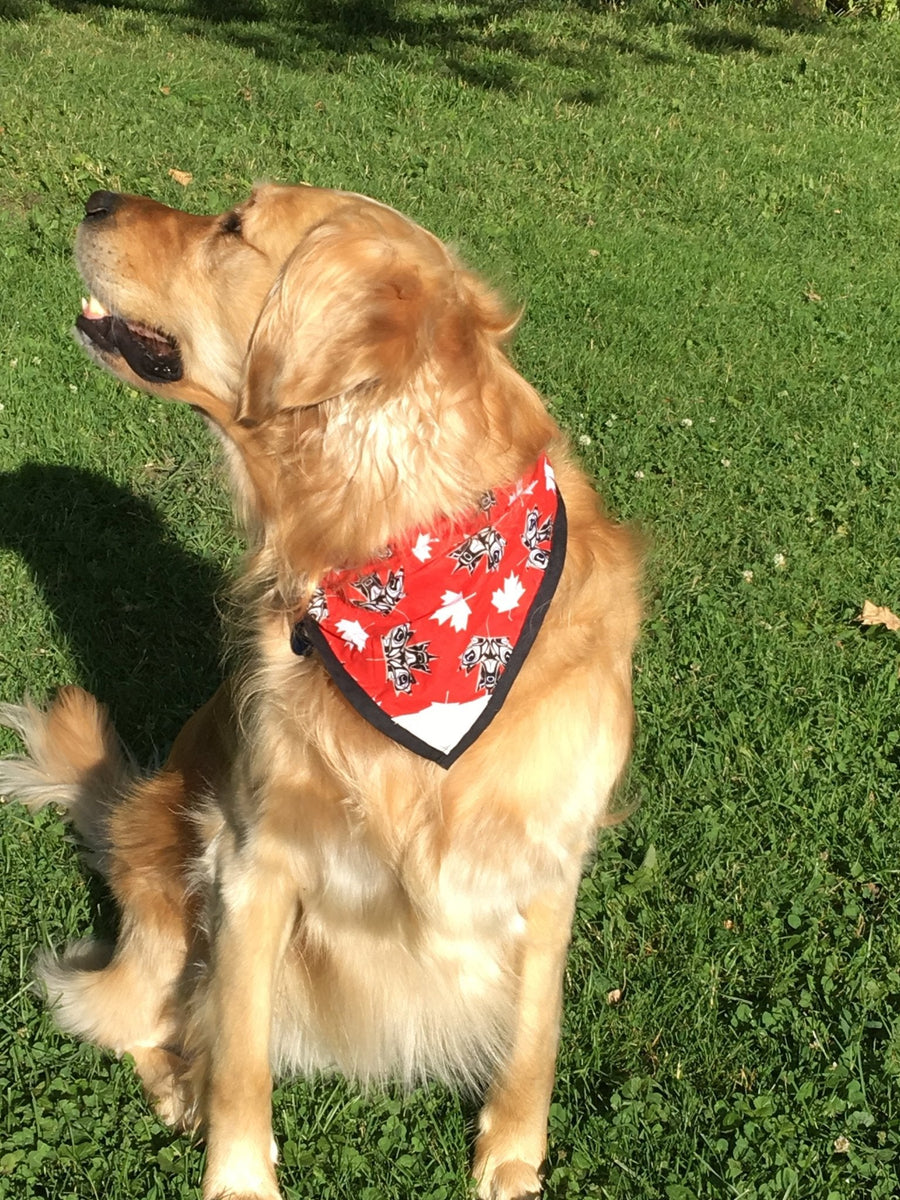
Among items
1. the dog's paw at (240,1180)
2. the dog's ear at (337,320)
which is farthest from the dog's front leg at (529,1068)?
the dog's ear at (337,320)

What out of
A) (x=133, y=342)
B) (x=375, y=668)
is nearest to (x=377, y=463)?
(x=375, y=668)

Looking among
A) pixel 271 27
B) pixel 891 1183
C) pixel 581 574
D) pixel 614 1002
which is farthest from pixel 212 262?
pixel 271 27

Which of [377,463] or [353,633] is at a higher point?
[377,463]

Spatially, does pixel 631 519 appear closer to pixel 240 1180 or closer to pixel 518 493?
Answer: pixel 518 493

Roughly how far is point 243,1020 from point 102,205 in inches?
79.5

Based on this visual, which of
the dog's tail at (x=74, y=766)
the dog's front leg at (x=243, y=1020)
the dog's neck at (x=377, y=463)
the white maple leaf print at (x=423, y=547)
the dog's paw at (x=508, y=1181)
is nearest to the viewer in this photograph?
the dog's neck at (x=377, y=463)

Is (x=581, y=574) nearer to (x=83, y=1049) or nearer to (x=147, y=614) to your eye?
(x=83, y=1049)

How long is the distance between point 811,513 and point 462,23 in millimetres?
9466

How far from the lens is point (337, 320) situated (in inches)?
86.9

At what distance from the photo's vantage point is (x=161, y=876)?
3.11m

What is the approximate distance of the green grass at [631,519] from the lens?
9.40 ft

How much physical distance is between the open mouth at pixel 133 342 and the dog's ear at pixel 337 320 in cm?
39

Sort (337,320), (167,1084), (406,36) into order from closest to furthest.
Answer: (337,320) < (167,1084) < (406,36)

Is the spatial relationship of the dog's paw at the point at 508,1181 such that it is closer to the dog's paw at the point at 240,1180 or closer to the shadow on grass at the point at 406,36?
the dog's paw at the point at 240,1180
